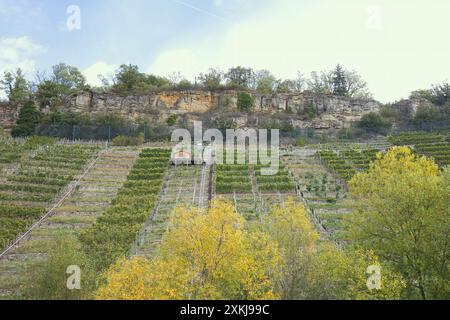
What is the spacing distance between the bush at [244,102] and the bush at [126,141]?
1859 cm

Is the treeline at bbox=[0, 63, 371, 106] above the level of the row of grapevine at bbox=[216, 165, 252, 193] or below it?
above

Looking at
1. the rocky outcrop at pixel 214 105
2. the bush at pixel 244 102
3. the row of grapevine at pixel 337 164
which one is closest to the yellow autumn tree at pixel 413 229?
the row of grapevine at pixel 337 164

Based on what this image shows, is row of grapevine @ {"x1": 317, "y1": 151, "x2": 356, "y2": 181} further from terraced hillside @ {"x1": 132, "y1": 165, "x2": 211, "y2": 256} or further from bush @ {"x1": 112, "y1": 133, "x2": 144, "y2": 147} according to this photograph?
bush @ {"x1": 112, "y1": 133, "x2": 144, "y2": 147}

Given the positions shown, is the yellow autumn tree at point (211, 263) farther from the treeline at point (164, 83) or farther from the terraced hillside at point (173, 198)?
the treeline at point (164, 83)

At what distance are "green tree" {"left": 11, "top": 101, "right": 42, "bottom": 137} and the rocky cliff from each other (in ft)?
14.3

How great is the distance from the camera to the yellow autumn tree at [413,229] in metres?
17.4

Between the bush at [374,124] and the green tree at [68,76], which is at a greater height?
the green tree at [68,76]

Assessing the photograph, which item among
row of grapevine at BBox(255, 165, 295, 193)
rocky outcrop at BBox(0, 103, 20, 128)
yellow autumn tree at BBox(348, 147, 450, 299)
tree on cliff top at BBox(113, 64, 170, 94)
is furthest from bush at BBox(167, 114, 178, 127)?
yellow autumn tree at BBox(348, 147, 450, 299)

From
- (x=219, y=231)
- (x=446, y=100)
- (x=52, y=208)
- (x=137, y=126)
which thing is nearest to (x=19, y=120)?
(x=137, y=126)

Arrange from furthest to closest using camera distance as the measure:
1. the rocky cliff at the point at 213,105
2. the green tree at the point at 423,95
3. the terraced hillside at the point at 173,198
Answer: the green tree at the point at 423,95 < the rocky cliff at the point at 213,105 < the terraced hillside at the point at 173,198

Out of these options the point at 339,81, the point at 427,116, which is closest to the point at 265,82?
the point at 339,81

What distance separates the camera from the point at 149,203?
32.3m

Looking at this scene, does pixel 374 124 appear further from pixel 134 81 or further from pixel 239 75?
pixel 134 81

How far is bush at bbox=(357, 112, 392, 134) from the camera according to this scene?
5872 centimetres
